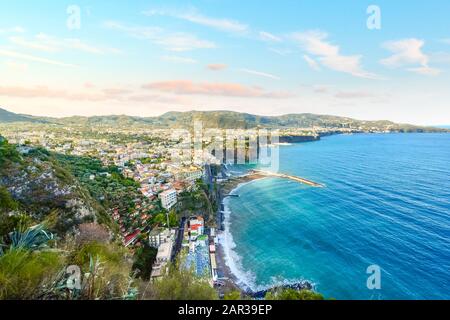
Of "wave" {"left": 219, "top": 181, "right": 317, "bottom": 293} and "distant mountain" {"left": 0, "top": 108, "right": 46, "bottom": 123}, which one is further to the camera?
"distant mountain" {"left": 0, "top": 108, "right": 46, "bottom": 123}

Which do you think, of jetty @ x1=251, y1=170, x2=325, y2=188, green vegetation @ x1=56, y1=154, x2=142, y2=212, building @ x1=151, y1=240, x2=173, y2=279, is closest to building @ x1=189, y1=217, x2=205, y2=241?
building @ x1=151, y1=240, x2=173, y2=279

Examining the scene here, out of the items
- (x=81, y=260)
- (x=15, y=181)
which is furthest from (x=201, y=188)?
(x=81, y=260)

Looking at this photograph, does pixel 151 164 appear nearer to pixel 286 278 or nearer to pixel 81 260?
pixel 286 278

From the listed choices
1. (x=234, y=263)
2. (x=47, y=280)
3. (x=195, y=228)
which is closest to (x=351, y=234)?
(x=234, y=263)

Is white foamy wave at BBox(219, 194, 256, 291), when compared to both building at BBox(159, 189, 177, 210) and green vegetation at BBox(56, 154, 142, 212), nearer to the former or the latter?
building at BBox(159, 189, 177, 210)

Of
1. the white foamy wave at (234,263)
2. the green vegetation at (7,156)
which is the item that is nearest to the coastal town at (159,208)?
the white foamy wave at (234,263)

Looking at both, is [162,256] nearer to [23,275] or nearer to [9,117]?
[23,275]

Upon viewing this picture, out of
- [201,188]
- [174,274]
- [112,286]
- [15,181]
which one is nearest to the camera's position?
[112,286]

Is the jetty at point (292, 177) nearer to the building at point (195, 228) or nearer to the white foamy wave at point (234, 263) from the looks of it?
the white foamy wave at point (234, 263)
